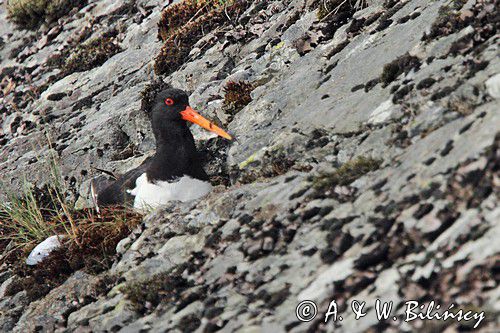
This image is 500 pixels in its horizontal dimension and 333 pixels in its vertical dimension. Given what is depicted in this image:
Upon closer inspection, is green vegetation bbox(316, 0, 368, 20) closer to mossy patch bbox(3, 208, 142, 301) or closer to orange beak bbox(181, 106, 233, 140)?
orange beak bbox(181, 106, 233, 140)

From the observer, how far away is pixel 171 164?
31.4 ft

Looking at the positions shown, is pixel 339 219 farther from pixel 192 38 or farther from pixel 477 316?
pixel 192 38

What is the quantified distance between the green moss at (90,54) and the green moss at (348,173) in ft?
35.0

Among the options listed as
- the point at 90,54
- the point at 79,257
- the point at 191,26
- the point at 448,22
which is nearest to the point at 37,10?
the point at 90,54

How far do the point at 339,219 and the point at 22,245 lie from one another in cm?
536

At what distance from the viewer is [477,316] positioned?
12.6ft

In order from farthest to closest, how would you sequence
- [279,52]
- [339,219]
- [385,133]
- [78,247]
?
[279,52] → [78,247] → [385,133] → [339,219]

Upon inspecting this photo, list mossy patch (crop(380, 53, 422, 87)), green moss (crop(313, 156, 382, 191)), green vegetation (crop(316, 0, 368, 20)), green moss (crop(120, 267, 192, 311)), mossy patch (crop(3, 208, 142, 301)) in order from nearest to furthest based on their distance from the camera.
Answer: green moss (crop(313, 156, 382, 191)) < green moss (crop(120, 267, 192, 311)) < mossy patch (crop(380, 53, 422, 87)) < mossy patch (crop(3, 208, 142, 301)) < green vegetation (crop(316, 0, 368, 20))

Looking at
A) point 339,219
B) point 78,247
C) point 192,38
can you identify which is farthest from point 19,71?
point 339,219

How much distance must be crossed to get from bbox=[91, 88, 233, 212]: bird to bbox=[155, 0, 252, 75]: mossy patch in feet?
11.7

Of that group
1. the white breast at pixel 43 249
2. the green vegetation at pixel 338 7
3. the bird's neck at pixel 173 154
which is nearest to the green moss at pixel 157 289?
the white breast at pixel 43 249

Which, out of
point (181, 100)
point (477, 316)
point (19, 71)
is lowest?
point (477, 316)

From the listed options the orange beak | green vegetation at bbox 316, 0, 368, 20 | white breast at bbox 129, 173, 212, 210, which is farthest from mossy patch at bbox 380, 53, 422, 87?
white breast at bbox 129, 173, 212, 210

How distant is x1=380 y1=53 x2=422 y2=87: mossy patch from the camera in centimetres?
716
